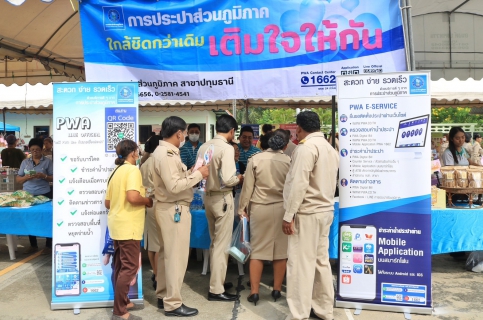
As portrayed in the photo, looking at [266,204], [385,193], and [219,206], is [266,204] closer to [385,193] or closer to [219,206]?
[219,206]

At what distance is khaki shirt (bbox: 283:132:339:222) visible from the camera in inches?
136

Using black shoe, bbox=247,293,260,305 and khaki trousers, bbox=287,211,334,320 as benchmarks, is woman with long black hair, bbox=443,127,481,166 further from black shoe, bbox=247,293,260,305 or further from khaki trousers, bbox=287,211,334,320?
black shoe, bbox=247,293,260,305

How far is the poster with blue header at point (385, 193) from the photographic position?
3.75 meters

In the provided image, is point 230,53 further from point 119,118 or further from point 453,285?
point 453,285

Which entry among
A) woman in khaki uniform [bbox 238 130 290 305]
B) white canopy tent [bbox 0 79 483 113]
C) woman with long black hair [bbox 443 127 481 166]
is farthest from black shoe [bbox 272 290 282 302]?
white canopy tent [bbox 0 79 483 113]

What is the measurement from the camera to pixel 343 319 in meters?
3.78

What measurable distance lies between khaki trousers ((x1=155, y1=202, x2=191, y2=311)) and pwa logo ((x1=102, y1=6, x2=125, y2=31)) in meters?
2.09

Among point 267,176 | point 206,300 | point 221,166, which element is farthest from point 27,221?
point 267,176

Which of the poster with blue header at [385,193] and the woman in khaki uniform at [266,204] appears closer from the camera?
the poster with blue header at [385,193]

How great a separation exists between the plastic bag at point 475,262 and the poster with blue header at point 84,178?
169 inches

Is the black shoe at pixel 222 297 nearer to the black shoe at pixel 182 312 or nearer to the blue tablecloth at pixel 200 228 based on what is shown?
the black shoe at pixel 182 312

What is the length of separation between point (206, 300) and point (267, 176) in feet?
4.73

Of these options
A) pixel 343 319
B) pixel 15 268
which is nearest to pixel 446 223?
pixel 343 319

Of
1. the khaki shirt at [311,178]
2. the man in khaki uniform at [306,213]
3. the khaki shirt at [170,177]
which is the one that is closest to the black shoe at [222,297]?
the man in khaki uniform at [306,213]
